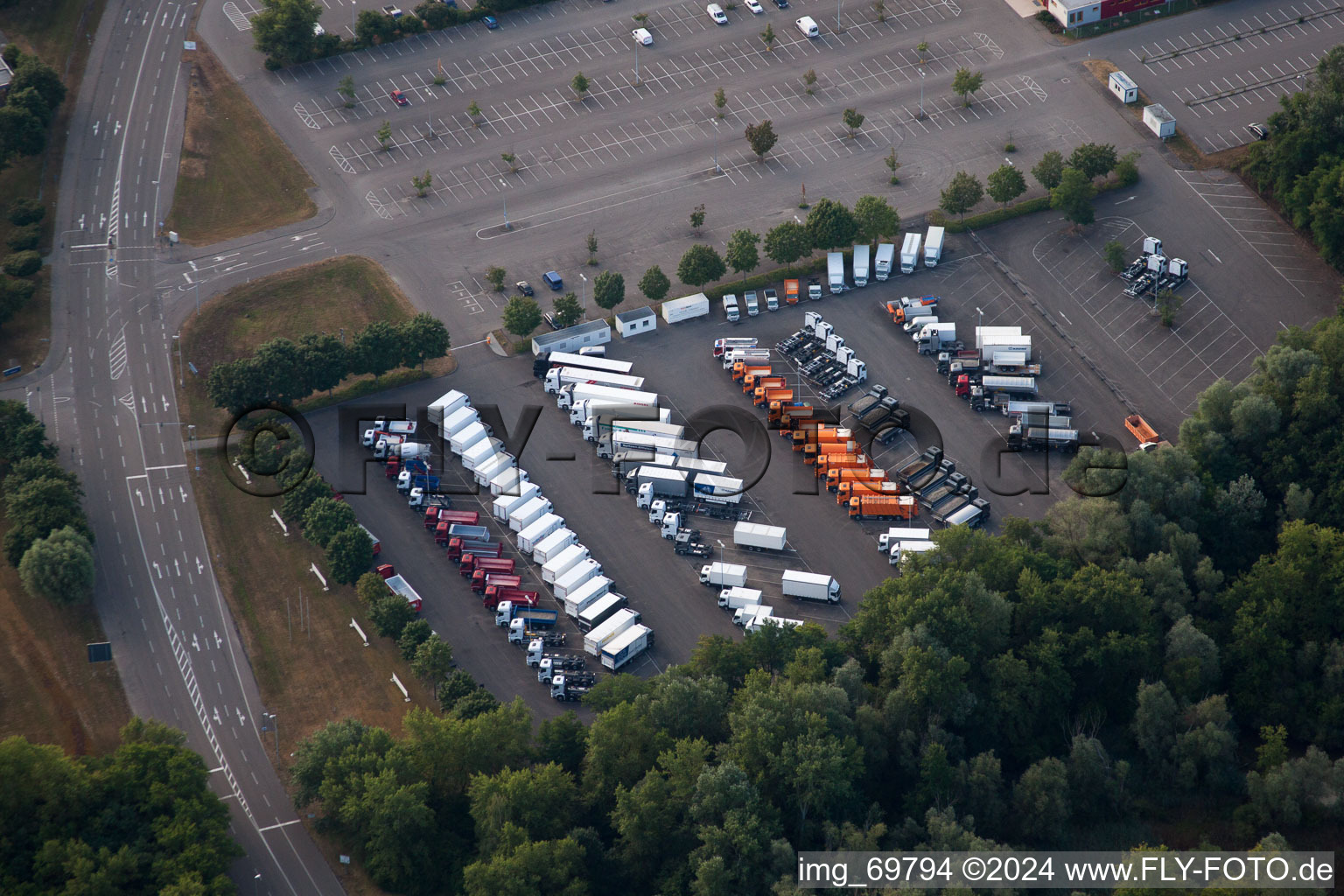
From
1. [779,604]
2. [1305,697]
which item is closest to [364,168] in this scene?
[779,604]

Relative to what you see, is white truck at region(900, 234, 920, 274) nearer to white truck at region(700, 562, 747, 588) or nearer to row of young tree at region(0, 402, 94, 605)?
white truck at region(700, 562, 747, 588)

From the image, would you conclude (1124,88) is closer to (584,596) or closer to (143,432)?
(584,596)

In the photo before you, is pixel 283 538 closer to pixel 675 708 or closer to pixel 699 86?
pixel 675 708

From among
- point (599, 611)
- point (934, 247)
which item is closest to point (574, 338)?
point (599, 611)

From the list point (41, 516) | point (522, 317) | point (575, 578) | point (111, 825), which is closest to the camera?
point (111, 825)

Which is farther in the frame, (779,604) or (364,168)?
(364,168)

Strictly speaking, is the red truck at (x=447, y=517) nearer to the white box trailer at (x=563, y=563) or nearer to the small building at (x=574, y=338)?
the white box trailer at (x=563, y=563)

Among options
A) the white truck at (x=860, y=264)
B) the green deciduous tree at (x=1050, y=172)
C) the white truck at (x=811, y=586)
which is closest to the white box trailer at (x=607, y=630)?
the white truck at (x=811, y=586)
